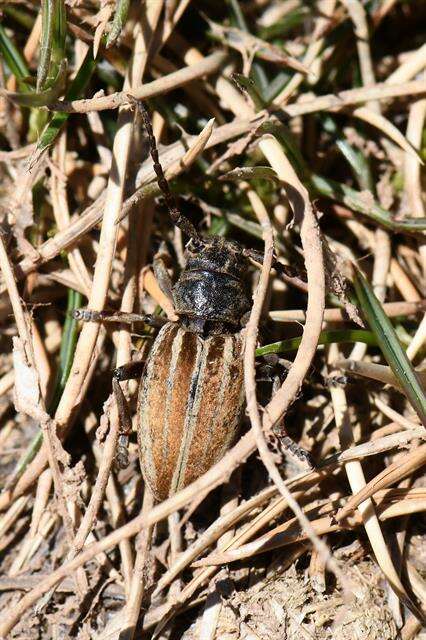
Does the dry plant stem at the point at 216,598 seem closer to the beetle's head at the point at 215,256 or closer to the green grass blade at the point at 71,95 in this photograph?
the beetle's head at the point at 215,256

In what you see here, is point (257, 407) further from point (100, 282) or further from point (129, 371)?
point (100, 282)

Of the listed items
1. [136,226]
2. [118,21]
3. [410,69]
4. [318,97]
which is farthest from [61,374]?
[410,69]

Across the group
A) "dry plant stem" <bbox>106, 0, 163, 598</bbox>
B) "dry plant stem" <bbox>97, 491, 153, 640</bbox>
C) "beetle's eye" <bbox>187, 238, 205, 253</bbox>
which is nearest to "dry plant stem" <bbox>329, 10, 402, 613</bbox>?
"beetle's eye" <bbox>187, 238, 205, 253</bbox>

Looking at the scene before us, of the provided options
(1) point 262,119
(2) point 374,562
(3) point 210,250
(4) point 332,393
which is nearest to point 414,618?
(2) point 374,562

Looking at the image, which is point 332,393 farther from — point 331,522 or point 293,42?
point 293,42

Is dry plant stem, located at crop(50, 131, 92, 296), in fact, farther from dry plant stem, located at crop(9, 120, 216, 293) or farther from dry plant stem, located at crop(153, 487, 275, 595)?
dry plant stem, located at crop(153, 487, 275, 595)

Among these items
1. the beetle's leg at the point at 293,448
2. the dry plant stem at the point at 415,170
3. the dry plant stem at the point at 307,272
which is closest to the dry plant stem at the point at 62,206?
the dry plant stem at the point at 307,272
